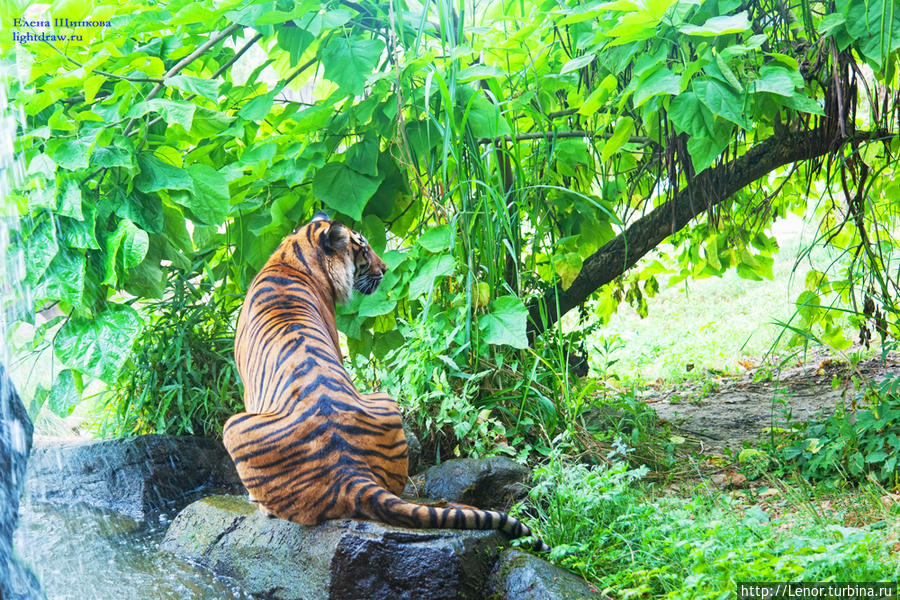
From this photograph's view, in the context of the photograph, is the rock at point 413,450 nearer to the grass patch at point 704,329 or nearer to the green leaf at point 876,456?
the grass patch at point 704,329

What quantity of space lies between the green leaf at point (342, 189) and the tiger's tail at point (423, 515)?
178cm

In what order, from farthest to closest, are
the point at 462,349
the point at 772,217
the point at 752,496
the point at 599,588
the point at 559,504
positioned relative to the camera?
the point at 772,217 → the point at 462,349 → the point at 752,496 → the point at 559,504 → the point at 599,588

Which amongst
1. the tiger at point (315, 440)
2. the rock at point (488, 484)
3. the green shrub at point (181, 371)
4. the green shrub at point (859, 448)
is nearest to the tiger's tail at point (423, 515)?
the tiger at point (315, 440)

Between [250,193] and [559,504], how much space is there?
2632 millimetres

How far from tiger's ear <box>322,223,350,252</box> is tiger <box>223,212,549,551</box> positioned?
511mm

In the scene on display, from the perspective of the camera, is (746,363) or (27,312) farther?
(746,363)

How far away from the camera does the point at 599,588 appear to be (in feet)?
7.98

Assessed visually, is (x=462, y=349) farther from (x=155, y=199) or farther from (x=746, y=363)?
(x=746, y=363)

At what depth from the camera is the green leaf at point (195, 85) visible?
3.13m

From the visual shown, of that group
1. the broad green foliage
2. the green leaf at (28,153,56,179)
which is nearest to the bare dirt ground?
the broad green foliage

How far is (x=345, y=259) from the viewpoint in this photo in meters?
3.96

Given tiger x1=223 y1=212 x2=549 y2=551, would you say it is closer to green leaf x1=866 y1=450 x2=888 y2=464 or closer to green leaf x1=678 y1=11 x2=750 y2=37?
green leaf x1=866 y1=450 x2=888 y2=464

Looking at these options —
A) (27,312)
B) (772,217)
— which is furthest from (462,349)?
(772,217)

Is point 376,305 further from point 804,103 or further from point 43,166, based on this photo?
point 804,103
